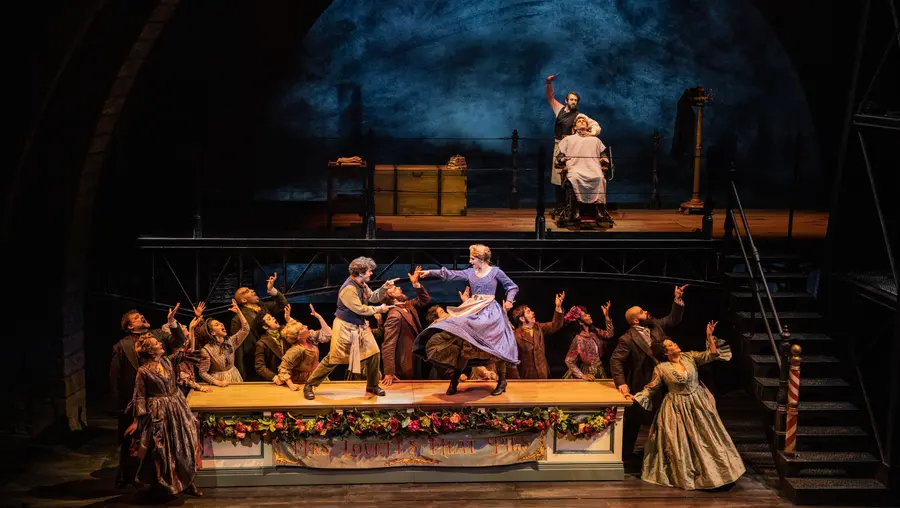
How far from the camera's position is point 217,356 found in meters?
10.8

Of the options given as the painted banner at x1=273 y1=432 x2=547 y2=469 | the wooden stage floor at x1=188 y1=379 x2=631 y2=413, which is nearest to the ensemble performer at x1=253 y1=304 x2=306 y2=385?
the wooden stage floor at x1=188 y1=379 x2=631 y2=413

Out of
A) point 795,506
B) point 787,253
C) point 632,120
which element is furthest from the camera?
point 632,120

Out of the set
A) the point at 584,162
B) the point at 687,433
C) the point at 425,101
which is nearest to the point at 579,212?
the point at 584,162

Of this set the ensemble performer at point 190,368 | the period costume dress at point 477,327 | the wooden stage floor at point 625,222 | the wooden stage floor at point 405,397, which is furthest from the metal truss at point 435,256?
the period costume dress at point 477,327

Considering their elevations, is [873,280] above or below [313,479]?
above

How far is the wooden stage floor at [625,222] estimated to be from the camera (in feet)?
42.9

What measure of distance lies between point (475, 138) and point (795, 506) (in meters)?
7.96

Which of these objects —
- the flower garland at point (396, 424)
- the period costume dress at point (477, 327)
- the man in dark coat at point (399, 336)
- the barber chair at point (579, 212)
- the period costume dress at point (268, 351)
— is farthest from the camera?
the barber chair at point (579, 212)

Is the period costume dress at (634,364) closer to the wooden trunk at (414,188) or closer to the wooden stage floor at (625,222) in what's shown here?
the wooden stage floor at (625,222)

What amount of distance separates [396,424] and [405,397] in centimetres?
36

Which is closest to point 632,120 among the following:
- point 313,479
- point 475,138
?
point 475,138

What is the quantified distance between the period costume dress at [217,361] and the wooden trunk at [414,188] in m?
3.67

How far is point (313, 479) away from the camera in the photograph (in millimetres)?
10227

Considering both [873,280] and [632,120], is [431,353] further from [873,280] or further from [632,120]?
[632,120]
